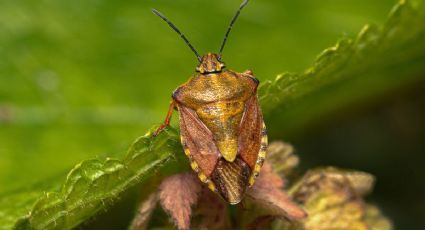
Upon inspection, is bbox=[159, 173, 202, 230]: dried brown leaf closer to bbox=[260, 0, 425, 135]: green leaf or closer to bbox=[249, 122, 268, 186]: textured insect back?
bbox=[249, 122, 268, 186]: textured insect back

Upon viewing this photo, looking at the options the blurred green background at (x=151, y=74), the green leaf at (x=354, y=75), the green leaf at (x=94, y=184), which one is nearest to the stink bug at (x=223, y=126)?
the green leaf at (x=354, y=75)

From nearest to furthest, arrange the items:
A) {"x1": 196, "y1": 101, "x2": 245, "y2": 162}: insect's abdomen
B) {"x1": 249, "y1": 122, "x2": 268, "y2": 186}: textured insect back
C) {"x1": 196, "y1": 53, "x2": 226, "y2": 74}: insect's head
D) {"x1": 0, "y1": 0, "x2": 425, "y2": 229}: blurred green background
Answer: {"x1": 249, "y1": 122, "x2": 268, "y2": 186}: textured insect back → {"x1": 196, "y1": 101, "x2": 245, "y2": 162}: insect's abdomen → {"x1": 196, "y1": 53, "x2": 226, "y2": 74}: insect's head → {"x1": 0, "y1": 0, "x2": 425, "y2": 229}: blurred green background

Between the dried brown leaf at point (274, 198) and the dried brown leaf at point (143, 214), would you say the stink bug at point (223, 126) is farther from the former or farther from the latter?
the dried brown leaf at point (143, 214)

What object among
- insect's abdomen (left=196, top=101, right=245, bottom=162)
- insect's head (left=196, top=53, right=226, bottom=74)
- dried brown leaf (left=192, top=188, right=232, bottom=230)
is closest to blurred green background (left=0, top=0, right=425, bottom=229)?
insect's head (left=196, top=53, right=226, bottom=74)

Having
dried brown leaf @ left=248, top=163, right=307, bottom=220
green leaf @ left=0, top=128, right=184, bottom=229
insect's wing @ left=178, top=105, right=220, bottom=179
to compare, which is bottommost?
dried brown leaf @ left=248, top=163, right=307, bottom=220

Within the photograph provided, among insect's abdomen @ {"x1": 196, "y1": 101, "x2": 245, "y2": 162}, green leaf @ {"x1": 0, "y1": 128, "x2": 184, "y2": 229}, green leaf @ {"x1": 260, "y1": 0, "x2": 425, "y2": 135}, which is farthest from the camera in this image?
insect's abdomen @ {"x1": 196, "y1": 101, "x2": 245, "y2": 162}

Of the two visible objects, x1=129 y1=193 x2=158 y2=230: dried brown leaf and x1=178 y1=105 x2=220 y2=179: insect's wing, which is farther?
x1=178 y1=105 x2=220 y2=179: insect's wing

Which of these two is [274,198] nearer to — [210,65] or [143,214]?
[143,214]
